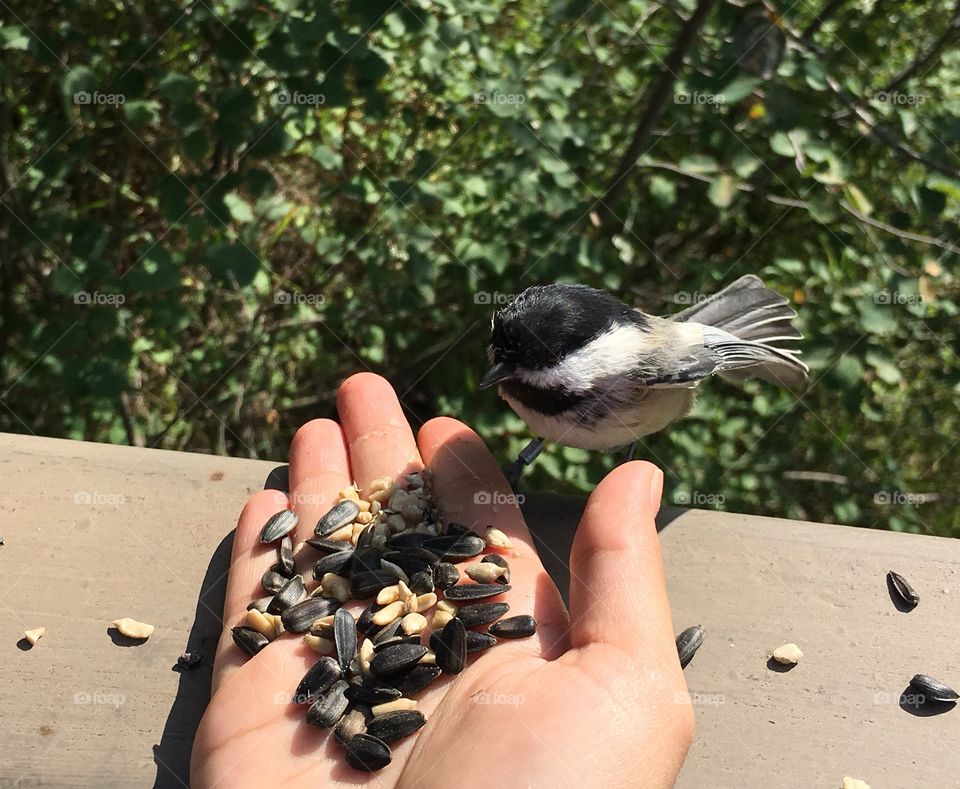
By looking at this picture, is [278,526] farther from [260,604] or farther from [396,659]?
[396,659]

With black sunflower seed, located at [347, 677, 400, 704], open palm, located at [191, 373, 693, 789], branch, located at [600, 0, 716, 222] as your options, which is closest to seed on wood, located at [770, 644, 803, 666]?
open palm, located at [191, 373, 693, 789]

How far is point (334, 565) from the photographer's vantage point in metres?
1.80

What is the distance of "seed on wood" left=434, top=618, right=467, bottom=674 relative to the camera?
1549 mm

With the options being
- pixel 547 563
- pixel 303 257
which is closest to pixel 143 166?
pixel 303 257

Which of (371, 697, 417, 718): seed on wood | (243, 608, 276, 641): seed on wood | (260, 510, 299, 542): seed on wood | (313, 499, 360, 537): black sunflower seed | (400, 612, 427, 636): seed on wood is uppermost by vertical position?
(260, 510, 299, 542): seed on wood

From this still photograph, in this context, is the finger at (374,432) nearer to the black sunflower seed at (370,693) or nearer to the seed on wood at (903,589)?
the black sunflower seed at (370,693)

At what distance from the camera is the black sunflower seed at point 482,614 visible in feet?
5.27

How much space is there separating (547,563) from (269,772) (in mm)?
775

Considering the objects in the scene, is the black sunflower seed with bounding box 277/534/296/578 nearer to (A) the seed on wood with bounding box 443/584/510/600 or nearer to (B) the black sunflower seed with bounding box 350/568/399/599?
(B) the black sunflower seed with bounding box 350/568/399/599

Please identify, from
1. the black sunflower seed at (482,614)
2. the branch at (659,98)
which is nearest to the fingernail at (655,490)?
the black sunflower seed at (482,614)

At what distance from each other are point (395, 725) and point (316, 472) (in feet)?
2.59

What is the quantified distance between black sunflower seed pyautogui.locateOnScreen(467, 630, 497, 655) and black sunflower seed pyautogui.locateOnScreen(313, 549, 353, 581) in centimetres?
38

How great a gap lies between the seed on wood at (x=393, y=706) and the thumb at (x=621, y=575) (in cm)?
34

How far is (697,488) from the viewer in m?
3.31
